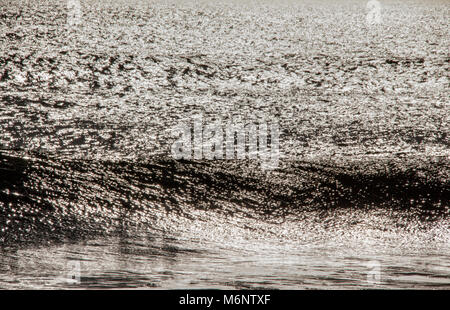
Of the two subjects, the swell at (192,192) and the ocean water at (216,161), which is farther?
the swell at (192,192)

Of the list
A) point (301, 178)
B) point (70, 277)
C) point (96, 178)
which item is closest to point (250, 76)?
point (301, 178)

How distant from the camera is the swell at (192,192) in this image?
1434 millimetres

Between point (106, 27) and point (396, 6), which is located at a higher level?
point (396, 6)

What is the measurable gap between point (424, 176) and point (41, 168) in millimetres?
1168

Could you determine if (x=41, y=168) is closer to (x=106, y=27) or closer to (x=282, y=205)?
(x=282, y=205)

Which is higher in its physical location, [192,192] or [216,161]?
[216,161]

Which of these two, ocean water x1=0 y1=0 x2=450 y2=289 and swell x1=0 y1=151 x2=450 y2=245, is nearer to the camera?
ocean water x1=0 y1=0 x2=450 y2=289

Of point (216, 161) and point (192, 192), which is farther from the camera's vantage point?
point (216, 161)

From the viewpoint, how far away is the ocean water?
46.2 inches

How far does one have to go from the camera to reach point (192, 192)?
158 centimetres

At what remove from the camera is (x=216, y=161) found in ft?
5.61

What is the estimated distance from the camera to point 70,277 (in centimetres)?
97

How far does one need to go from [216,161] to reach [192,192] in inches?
Answer: 6.8

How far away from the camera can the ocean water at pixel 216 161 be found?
3.85 feet
